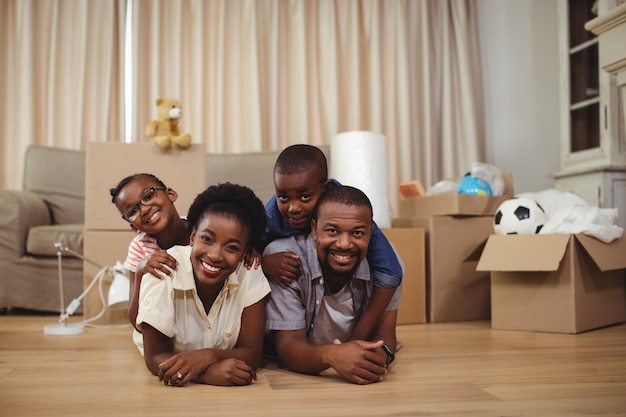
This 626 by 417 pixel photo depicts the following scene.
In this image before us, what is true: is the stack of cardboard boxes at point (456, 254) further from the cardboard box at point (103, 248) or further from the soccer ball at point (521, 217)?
the cardboard box at point (103, 248)

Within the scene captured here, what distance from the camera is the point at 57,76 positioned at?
333 centimetres

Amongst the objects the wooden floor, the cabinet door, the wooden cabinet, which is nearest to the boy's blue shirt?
the wooden floor

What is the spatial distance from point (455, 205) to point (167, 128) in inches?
45.6

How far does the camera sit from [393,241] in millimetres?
2320

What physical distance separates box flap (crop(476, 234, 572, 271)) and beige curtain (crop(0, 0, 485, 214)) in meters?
1.50

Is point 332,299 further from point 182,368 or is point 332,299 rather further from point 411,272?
point 411,272

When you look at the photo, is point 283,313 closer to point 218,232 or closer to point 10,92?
point 218,232

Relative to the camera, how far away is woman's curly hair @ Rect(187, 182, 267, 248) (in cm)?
136

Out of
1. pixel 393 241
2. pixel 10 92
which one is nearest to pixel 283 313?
pixel 393 241

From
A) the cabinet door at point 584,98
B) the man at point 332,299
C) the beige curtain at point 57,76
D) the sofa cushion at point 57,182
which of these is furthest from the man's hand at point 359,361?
the beige curtain at point 57,76

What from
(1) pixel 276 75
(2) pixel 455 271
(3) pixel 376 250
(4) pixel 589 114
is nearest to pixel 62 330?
(3) pixel 376 250

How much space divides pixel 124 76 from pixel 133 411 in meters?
2.69

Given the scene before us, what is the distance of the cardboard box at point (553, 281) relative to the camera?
196 centimetres

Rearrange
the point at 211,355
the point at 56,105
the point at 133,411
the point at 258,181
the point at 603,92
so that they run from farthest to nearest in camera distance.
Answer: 1. the point at 56,105
2. the point at 258,181
3. the point at 603,92
4. the point at 211,355
5. the point at 133,411
